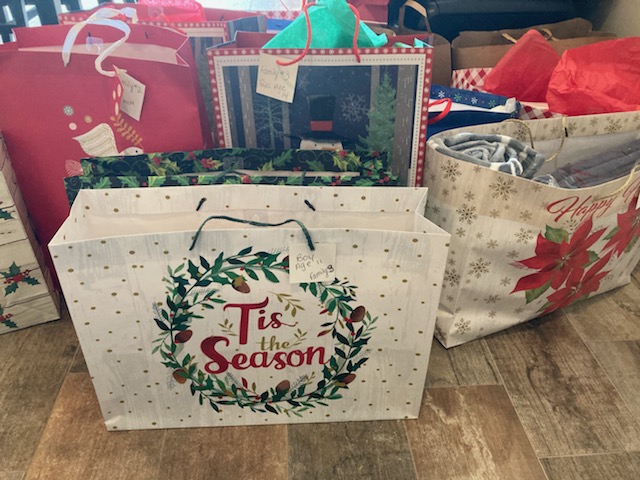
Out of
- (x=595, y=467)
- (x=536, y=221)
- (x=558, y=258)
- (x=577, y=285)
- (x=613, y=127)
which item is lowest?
(x=595, y=467)

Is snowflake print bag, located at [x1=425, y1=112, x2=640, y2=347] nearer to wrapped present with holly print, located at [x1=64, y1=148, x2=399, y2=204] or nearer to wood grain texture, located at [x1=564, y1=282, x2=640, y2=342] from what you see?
wood grain texture, located at [x1=564, y1=282, x2=640, y2=342]

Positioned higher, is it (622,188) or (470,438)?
(622,188)

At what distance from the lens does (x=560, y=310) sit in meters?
1.29

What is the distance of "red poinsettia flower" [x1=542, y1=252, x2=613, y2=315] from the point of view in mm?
1171

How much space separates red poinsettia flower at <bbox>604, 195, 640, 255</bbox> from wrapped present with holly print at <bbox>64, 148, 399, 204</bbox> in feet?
1.81

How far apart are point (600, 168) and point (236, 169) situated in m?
0.81

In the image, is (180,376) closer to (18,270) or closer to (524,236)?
(18,270)

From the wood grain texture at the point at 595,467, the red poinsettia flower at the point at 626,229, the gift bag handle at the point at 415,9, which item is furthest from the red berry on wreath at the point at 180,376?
the gift bag handle at the point at 415,9

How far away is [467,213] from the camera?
3.29 ft

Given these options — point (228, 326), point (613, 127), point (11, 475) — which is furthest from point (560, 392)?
point (11, 475)

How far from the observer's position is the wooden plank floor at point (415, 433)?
91 cm

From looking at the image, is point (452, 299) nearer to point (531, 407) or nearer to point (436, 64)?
point (531, 407)

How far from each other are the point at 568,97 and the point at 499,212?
1.58ft

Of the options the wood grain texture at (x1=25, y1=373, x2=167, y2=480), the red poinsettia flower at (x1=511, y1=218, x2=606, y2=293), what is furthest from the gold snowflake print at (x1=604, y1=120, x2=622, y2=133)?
the wood grain texture at (x1=25, y1=373, x2=167, y2=480)
